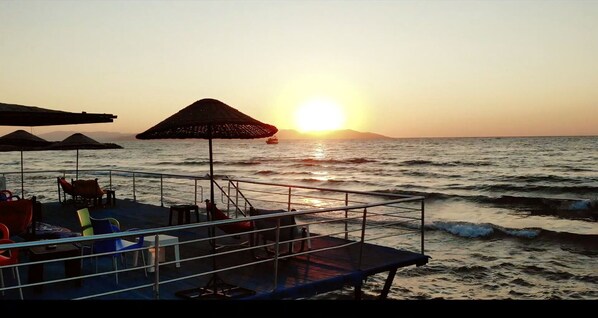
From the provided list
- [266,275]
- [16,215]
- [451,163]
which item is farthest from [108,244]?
[451,163]

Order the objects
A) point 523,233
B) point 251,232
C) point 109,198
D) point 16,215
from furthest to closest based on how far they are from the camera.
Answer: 1. point 523,233
2. point 109,198
3. point 16,215
4. point 251,232

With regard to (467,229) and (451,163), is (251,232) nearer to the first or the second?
(467,229)

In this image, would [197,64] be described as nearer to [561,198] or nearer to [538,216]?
[538,216]

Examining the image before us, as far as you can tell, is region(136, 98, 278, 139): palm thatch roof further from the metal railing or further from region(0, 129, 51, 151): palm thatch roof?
region(0, 129, 51, 151): palm thatch roof

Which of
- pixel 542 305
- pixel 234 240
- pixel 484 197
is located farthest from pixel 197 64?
pixel 484 197

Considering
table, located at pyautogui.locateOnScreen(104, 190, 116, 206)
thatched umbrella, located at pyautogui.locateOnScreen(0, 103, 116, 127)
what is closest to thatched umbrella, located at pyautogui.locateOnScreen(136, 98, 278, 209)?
thatched umbrella, located at pyautogui.locateOnScreen(0, 103, 116, 127)

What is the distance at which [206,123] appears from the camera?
6301 mm

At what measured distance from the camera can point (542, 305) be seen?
660mm

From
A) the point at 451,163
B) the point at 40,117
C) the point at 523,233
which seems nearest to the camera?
the point at 40,117

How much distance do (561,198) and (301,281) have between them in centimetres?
3135

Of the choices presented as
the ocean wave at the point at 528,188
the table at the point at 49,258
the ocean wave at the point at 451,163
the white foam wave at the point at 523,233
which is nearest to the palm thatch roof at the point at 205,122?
the table at the point at 49,258

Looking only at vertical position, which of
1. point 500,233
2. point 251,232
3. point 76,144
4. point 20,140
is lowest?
point 500,233

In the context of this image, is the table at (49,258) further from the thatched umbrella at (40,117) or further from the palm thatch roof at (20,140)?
the palm thatch roof at (20,140)

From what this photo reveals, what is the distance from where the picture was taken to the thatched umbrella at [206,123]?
6.38m
